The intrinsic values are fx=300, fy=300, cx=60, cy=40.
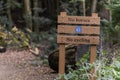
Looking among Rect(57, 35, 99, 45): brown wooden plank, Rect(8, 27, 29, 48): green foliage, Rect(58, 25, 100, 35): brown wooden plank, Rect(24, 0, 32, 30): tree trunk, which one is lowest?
Rect(8, 27, 29, 48): green foliage

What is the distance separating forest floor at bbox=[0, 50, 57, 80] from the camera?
7.65m

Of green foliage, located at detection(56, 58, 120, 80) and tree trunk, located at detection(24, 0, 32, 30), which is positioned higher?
green foliage, located at detection(56, 58, 120, 80)

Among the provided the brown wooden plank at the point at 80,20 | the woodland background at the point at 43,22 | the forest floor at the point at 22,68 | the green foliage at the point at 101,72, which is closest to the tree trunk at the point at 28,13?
the woodland background at the point at 43,22

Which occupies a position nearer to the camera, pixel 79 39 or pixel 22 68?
pixel 79 39

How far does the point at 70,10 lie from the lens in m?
16.3

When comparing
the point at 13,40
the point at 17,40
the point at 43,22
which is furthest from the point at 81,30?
the point at 43,22

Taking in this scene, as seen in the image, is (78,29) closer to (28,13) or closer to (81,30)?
(81,30)

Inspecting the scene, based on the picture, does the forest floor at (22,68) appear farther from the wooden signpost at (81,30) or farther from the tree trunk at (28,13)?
the tree trunk at (28,13)

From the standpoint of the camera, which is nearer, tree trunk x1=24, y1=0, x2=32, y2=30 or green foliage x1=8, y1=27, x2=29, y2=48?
green foliage x1=8, y1=27, x2=29, y2=48

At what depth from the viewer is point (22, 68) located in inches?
350

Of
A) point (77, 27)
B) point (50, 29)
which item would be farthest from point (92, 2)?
point (77, 27)

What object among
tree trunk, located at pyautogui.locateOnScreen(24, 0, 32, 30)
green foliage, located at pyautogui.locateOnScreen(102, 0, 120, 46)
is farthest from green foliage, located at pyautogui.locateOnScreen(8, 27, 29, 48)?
green foliage, located at pyautogui.locateOnScreen(102, 0, 120, 46)

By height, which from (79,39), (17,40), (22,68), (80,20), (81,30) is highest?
(80,20)

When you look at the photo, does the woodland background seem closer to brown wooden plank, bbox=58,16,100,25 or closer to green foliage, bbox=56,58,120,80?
brown wooden plank, bbox=58,16,100,25
